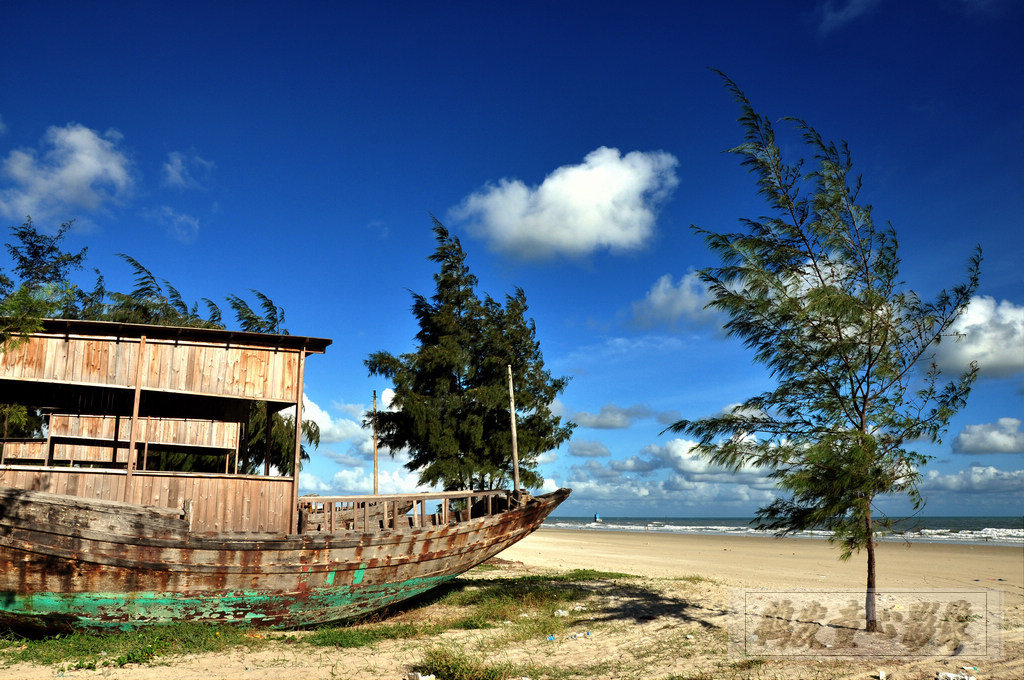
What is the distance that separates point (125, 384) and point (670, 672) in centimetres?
1020

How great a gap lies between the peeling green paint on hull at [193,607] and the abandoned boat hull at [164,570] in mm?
15

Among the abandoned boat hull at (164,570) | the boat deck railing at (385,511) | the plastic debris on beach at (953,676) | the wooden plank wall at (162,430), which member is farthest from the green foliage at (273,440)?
the plastic debris on beach at (953,676)

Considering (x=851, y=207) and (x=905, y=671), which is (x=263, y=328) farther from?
(x=905, y=671)

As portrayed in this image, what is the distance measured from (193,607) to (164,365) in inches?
170

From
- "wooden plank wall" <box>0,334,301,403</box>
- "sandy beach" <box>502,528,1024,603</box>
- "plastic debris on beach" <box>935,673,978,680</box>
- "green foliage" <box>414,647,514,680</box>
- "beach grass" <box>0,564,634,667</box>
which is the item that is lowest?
"sandy beach" <box>502,528,1024,603</box>

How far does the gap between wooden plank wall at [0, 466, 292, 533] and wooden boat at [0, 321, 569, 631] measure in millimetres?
21

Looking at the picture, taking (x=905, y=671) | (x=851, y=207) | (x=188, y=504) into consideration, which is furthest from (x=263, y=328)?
(x=905, y=671)

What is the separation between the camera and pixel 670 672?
8078mm

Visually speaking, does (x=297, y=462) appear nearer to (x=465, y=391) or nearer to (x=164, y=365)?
(x=164, y=365)

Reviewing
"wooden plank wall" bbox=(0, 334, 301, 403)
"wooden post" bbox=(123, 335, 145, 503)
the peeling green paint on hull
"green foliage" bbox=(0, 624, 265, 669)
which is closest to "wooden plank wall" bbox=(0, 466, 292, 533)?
"wooden post" bbox=(123, 335, 145, 503)

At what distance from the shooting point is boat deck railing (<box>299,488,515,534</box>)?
1284cm

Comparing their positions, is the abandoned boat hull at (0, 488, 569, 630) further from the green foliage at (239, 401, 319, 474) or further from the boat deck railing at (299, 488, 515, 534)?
the green foliage at (239, 401, 319, 474)

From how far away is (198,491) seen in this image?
1116 cm

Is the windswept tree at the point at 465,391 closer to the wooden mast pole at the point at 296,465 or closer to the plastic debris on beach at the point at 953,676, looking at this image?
the wooden mast pole at the point at 296,465
